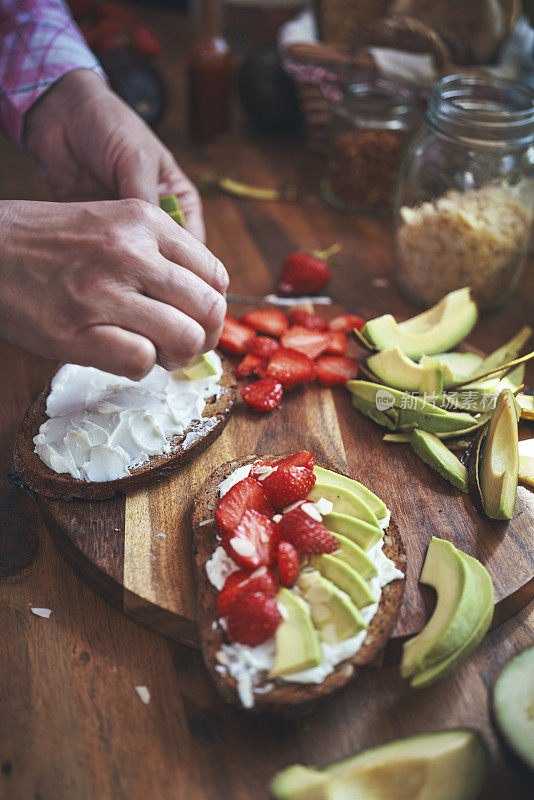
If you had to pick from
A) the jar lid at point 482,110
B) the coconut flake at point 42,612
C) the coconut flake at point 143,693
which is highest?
the jar lid at point 482,110

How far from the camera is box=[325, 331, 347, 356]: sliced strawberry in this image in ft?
6.54

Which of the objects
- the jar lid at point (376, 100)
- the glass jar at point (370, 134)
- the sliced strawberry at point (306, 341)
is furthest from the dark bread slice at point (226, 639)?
the jar lid at point (376, 100)

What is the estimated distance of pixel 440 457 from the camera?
1.67 meters

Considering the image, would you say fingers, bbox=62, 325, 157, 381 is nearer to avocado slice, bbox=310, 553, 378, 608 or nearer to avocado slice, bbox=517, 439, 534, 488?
avocado slice, bbox=310, 553, 378, 608

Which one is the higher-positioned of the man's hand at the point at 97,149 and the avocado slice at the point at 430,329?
the man's hand at the point at 97,149

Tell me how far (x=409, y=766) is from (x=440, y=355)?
1149mm

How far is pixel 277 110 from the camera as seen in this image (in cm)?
326

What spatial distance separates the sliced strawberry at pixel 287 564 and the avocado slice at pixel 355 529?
0.14 meters

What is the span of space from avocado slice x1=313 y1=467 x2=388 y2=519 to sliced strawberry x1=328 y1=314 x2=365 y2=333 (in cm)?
65

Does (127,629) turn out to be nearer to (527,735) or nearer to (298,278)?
(527,735)

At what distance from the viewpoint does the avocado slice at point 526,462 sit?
5.44ft

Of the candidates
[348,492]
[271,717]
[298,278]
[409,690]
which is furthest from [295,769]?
[298,278]

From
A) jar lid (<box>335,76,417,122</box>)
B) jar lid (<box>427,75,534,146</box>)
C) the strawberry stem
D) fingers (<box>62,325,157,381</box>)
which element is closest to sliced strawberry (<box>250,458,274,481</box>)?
fingers (<box>62,325,157,381</box>)

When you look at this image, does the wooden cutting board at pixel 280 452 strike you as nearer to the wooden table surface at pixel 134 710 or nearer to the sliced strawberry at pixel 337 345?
the wooden table surface at pixel 134 710
